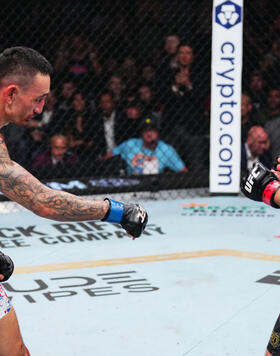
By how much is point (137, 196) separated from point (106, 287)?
233 centimetres

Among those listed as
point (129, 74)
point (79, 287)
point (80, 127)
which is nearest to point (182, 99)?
point (129, 74)

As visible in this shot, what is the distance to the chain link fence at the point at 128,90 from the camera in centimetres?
549

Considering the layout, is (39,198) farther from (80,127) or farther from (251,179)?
(80,127)

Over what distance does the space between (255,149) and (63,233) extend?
6.86ft

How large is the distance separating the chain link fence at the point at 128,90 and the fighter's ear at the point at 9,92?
3432 mm

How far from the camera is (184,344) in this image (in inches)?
101

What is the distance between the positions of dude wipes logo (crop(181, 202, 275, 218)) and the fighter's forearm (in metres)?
3.06

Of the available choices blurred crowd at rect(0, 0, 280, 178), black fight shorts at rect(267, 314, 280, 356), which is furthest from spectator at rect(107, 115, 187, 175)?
black fight shorts at rect(267, 314, 280, 356)

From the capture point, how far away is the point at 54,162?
5.37m

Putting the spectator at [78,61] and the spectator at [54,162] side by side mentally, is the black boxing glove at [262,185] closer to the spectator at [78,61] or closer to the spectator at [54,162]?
the spectator at [54,162]

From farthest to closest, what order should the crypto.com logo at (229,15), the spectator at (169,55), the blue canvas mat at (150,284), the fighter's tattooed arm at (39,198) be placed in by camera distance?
1. the spectator at (169,55)
2. the crypto.com logo at (229,15)
3. the blue canvas mat at (150,284)
4. the fighter's tattooed arm at (39,198)

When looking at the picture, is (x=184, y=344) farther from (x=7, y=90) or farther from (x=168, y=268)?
(x=7, y=90)

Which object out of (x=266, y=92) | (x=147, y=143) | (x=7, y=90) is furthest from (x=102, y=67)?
(x=7, y=90)

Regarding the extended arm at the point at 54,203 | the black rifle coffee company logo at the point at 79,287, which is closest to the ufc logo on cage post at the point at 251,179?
the extended arm at the point at 54,203
